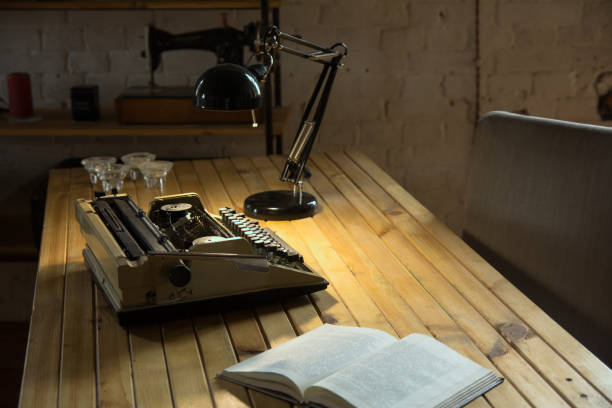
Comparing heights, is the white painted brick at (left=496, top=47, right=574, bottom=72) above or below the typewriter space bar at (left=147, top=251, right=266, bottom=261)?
above

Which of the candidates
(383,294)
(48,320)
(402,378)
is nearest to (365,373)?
(402,378)

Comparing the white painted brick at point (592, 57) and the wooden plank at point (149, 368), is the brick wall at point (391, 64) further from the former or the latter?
the wooden plank at point (149, 368)

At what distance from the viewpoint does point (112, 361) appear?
1169 mm

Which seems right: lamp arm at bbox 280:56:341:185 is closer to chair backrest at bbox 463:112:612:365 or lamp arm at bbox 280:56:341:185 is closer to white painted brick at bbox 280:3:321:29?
chair backrest at bbox 463:112:612:365

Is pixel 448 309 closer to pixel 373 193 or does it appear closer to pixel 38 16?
pixel 373 193

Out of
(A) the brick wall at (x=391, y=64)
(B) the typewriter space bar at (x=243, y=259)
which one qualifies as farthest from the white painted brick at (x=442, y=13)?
(B) the typewriter space bar at (x=243, y=259)

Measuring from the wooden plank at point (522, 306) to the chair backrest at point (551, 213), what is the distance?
0.23m

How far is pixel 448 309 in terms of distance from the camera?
134 cm

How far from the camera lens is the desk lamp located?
1.59 meters

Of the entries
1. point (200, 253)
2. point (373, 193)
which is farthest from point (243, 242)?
point (373, 193)

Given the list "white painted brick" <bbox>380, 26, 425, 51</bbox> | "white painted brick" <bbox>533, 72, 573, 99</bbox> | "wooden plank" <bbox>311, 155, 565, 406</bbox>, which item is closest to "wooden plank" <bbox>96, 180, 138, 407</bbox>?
"wooden plank" <bbox>311, 155, 565, 406</bbox>

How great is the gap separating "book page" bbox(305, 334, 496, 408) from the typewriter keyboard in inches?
14.7

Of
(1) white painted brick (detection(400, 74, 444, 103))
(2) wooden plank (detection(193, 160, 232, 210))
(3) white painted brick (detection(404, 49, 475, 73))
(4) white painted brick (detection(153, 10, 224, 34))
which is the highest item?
(4) white painted brick (detection(153, 10, 224, 34))

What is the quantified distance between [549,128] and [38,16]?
2134 mm
